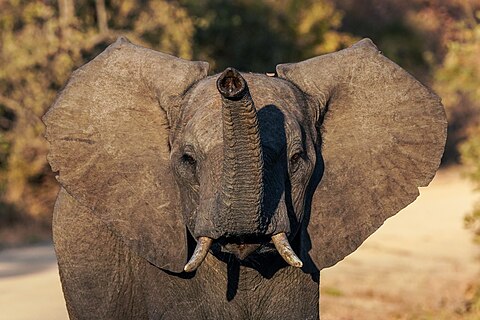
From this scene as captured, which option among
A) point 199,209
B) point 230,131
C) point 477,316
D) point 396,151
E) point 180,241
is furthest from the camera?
point 477,316

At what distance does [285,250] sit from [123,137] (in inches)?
48.6

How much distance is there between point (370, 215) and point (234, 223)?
1.35 metres

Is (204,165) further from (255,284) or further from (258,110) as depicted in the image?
(255,284)

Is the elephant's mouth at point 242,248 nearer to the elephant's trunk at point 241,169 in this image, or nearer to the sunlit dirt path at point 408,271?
the elephant's trunk at point 241,169

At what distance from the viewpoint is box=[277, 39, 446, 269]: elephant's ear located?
249 inches

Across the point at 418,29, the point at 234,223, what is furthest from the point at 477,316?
the point at 418,29

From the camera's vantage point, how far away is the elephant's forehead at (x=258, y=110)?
18.5 feet

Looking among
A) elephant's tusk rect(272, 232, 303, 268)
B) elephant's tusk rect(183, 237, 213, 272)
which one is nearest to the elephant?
elephant's tusk rect(272, 232, 303, 268)

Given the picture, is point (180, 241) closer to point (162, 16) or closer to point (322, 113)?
point (322, 113)

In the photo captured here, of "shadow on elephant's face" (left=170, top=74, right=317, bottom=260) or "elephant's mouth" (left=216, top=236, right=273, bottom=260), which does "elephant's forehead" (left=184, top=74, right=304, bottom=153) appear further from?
"elephant's mouth" (left=216, top=236, right=273, bottom=260)

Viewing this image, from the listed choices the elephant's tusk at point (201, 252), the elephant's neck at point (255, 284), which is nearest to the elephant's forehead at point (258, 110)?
the elephant's tusk at point (201, 252)

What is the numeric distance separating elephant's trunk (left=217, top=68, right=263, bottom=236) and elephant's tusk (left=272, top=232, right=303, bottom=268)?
0.15 metres

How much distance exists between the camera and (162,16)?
18.2 meters

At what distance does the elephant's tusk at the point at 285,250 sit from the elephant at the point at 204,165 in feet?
1.04
